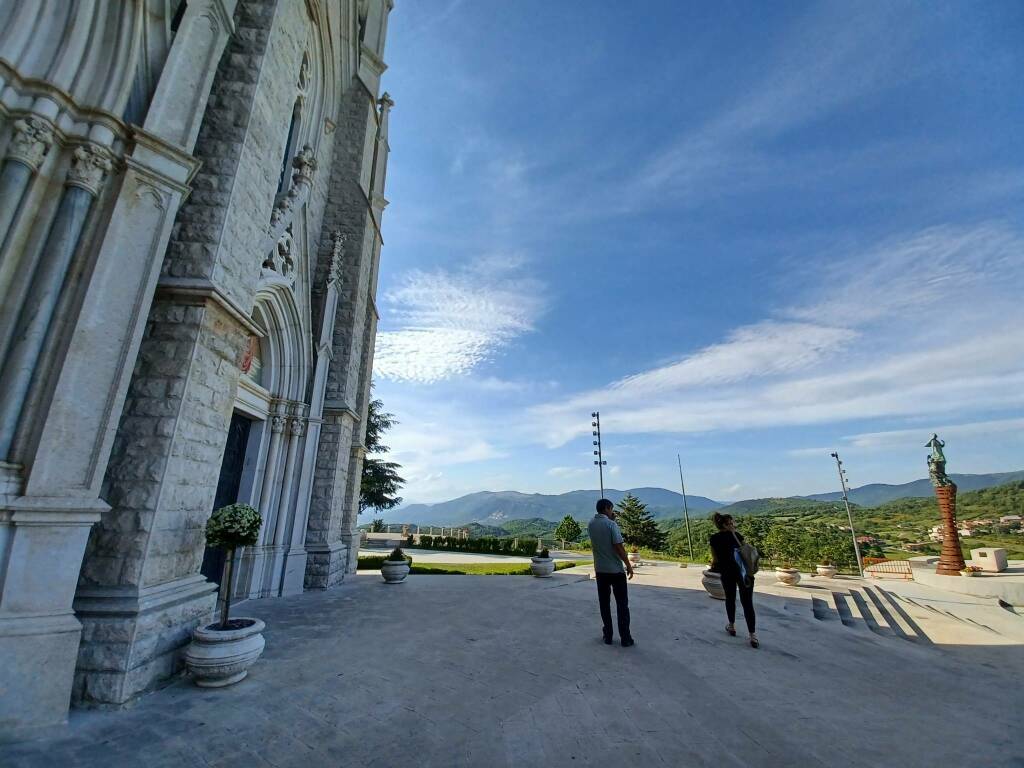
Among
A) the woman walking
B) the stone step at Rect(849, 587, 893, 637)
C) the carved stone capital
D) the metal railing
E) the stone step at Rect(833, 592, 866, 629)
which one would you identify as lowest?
the metal railing

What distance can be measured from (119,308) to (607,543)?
5.63 m

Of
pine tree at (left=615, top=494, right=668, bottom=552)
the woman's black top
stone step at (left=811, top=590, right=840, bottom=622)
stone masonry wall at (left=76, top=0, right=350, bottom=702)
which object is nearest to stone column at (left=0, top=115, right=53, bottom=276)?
stone masonry wall at (left=76, top=0, right=350, bottom=702)

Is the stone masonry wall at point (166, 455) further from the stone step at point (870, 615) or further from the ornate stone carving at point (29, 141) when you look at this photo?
the stone step at point (870, 615)

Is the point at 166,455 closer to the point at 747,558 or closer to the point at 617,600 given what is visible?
the point at 617,600

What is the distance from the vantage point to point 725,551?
17.9 ft

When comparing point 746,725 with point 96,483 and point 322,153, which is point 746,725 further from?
point 322,153

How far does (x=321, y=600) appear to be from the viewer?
7.58m

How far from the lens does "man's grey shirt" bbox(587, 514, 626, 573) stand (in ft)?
17.3

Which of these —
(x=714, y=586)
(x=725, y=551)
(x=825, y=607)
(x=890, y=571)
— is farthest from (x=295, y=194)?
(x=890, y=571)

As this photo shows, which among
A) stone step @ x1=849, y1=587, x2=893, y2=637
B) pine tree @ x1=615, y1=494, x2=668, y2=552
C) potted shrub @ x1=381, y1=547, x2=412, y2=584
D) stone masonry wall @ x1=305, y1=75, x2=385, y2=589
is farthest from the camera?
pine tree @ x1=615, y1=494, x2=668, y2=552

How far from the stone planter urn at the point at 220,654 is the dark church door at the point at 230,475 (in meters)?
3.38

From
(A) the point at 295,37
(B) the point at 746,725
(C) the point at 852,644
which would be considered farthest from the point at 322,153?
(C) the point at 852,644

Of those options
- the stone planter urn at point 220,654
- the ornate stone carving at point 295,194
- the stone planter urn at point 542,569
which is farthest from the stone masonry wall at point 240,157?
the stone planter urn at point 542,569

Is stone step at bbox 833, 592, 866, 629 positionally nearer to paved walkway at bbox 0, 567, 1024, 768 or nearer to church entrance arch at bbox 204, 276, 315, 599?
paved walkway at bbox 0, 567, 1024, 768
